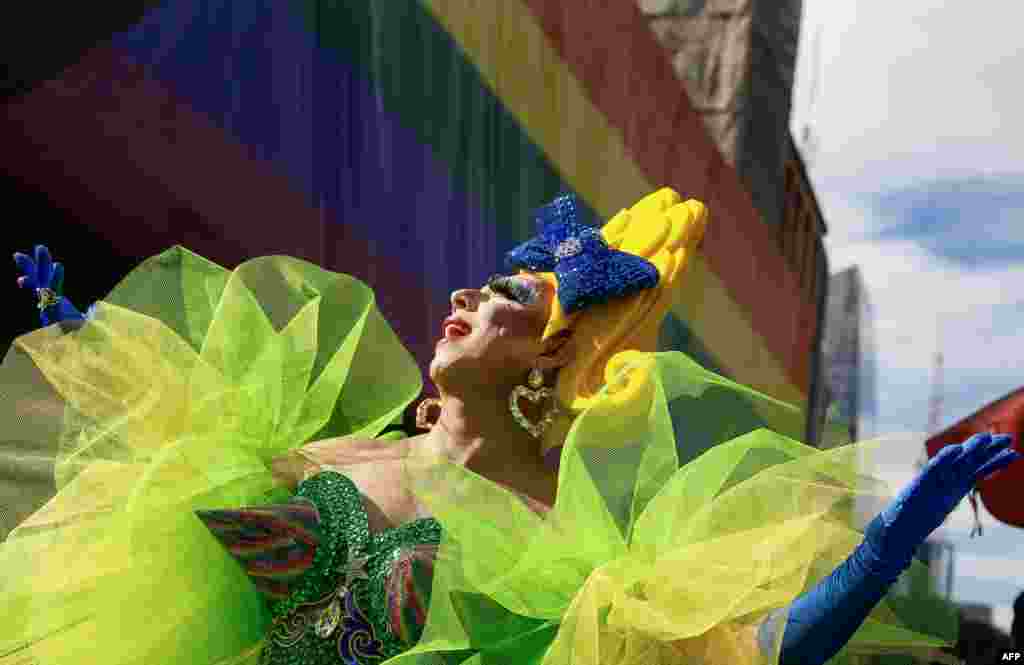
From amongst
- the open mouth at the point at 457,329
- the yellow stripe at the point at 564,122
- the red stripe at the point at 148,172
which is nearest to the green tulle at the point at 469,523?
the open mouth at the point at 457,329

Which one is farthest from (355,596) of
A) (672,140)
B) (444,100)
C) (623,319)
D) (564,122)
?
(672,140)

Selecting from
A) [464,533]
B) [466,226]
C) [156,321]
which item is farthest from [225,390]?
[466,226]

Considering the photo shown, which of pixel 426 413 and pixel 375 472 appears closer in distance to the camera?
pixel 375 472

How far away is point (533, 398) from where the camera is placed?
6.50 ft

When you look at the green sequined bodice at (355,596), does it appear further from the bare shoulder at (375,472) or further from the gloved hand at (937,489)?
the gloved hand at (937,489)

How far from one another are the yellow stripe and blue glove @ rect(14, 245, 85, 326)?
1.53m

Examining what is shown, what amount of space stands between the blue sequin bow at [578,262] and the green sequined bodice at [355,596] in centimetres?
46

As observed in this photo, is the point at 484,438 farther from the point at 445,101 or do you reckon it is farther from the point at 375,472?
the point at 445,101

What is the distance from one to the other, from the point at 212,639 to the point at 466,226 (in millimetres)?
1942

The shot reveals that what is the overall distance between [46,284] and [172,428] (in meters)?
0.41

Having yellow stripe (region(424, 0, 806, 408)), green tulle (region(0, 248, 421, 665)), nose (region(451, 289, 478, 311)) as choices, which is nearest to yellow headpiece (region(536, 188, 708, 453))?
nose (region(451, 289, 478, 311))

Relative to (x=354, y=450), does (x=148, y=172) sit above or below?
above

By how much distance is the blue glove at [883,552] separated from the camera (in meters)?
1.45

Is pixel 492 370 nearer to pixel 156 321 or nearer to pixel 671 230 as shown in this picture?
pixel 671 230
